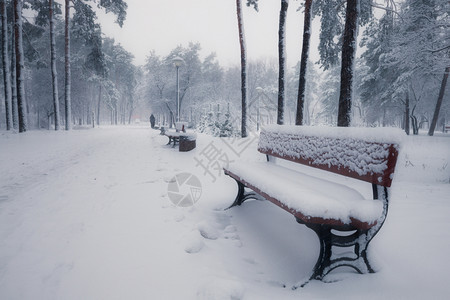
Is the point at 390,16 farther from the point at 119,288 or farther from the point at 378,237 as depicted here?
the point at 119,288

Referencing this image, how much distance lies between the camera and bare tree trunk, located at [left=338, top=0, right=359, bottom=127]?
506cm

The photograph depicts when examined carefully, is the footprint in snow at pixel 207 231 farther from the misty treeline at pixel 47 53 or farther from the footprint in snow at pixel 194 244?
the misty treeline at pixel 47 53

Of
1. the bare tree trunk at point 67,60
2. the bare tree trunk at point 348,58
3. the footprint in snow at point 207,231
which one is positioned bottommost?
the footprint in snow at point 207,231

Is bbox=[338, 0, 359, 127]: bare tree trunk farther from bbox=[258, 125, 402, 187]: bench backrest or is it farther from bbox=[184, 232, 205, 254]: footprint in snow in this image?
bbox=[184, 232, 205, 254]: footprint in snow

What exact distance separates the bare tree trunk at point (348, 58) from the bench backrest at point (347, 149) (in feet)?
8.80

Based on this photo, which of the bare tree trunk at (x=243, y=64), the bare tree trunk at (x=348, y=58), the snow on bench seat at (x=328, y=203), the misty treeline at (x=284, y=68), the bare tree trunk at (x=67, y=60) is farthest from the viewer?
the bare tree trunk at (x=67, y=60)

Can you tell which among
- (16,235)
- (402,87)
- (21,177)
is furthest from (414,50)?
(402,87)

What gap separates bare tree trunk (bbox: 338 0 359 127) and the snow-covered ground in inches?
77.7

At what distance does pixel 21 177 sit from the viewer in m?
5.00

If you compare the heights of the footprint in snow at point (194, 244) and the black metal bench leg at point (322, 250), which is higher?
the black metal bench leg at point (322, 250)

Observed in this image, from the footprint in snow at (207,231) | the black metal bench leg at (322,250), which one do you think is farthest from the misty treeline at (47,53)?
the black metal bench leg at (322,250)

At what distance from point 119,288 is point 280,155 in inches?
98.5

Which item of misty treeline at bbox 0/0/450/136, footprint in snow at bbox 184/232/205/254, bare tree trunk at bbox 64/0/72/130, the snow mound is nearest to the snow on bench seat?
the snow mound

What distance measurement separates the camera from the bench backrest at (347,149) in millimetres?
1781
